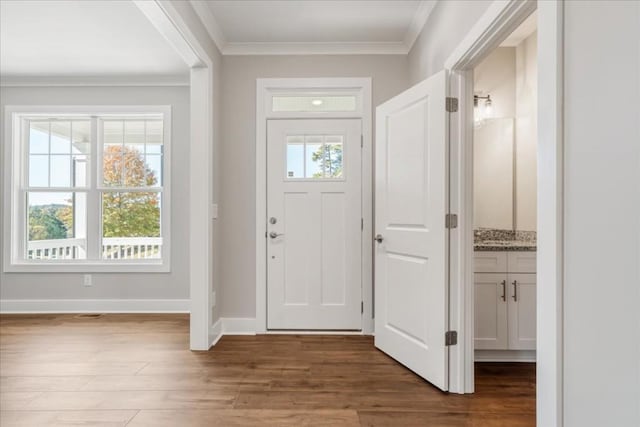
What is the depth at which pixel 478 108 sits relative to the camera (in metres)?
3.50

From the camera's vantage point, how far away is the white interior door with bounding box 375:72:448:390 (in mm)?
2473

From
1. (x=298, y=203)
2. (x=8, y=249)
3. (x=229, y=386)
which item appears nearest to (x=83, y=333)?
(x=8, y=249)

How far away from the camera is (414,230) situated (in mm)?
2719

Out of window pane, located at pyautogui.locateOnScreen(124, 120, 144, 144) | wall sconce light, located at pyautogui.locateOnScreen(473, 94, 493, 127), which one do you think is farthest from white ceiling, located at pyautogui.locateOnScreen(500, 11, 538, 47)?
window pane, located at pyautogui.locateOnScreen(124, 120, 144, 144)

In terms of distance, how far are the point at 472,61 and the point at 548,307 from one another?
5.12ft

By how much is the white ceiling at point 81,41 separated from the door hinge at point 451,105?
2.44 m

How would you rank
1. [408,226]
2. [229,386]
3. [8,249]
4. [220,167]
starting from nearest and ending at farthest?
[229,386]
[408,226]
[220,167]
[8,249]

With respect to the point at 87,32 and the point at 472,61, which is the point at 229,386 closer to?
the point at 472,61

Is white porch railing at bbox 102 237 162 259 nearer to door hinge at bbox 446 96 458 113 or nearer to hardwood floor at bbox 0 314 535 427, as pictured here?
hardwood floor at bbox 0 314 535 427

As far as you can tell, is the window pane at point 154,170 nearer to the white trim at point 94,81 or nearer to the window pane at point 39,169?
the white trim at point 94,81

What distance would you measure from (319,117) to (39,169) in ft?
11.3

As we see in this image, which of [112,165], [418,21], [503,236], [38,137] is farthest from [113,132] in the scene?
[503,236]

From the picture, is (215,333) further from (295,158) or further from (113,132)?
(113,132)
